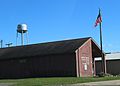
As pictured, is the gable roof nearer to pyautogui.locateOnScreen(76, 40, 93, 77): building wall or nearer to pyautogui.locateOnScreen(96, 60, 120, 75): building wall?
pyautogui.locateOnScreen(76, 40, 93, 77): building wall

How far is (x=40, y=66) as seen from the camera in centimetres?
5575

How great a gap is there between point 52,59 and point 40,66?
2.65 m

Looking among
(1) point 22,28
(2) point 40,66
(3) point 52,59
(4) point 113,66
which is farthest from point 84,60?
(1) point 22,28

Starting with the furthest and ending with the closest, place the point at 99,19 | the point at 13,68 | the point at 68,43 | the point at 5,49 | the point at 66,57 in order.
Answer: the point at 5,49
the point at 13,68
the point at 68,43
the point at 66,57
the point at 99,19

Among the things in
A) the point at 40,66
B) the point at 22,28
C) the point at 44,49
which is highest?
the point at 22,28

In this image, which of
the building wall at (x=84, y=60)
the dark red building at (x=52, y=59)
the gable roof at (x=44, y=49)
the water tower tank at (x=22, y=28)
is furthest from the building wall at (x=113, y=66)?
the water tower tank at (x=22, y=28)

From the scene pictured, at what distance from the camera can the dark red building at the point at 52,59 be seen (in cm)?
5247

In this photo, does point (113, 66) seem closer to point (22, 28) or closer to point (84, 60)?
point (84, 60)

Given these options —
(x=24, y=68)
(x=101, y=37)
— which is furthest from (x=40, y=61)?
(x=101, y=37)

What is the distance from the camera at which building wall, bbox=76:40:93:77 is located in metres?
52.3

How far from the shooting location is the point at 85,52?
54.7 metres

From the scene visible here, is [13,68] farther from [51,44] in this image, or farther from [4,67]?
[51,44]

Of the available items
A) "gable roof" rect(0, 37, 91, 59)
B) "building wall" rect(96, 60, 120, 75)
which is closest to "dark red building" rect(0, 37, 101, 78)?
"gable roof" rect(0, 37, 91, 59)

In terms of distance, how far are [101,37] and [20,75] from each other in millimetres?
17096
